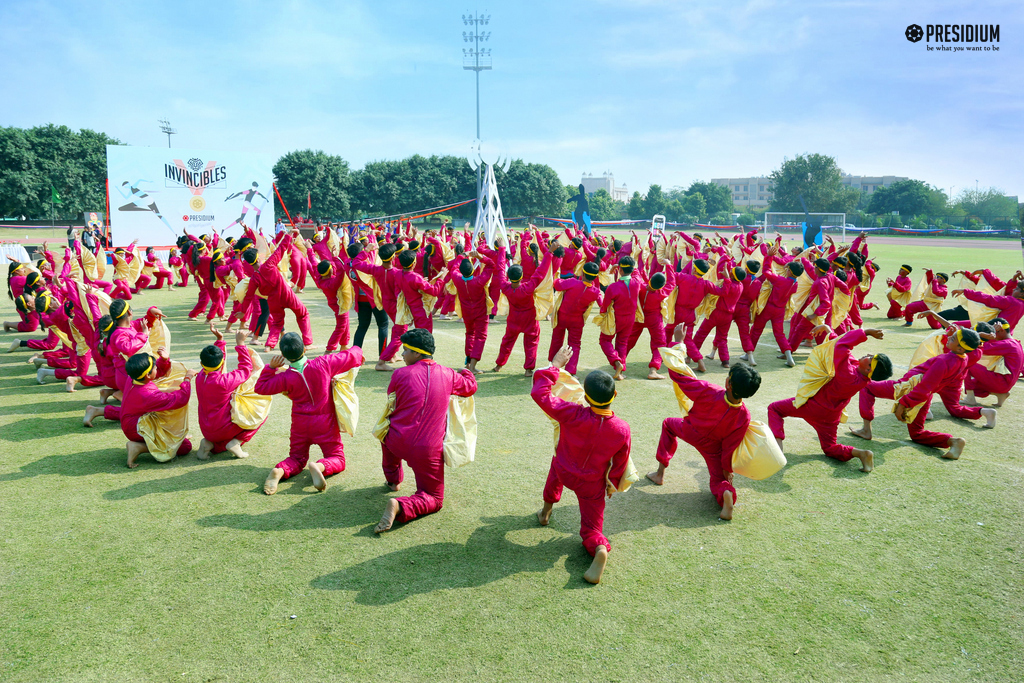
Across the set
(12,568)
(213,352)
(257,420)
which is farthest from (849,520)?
(12,568)

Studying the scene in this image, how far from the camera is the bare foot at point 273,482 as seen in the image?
4.95 metres

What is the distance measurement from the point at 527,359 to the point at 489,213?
32.0ft

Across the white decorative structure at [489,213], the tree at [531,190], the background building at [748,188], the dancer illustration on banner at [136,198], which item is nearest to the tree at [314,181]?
the tree at [531,190]

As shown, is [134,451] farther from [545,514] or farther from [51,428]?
[545,514]

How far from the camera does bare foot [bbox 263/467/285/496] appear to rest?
495cm

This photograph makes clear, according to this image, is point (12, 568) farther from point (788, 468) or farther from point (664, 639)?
point (788, 468)

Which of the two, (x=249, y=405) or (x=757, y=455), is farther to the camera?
(x=249, y=405)

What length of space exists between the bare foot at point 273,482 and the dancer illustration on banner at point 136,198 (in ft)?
82.9

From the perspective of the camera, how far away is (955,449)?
573 cm

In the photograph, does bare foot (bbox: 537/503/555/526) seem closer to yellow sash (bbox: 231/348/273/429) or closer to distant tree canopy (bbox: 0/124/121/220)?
yellow sash (bbox: 231/348/273/429)

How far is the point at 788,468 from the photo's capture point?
221 inches

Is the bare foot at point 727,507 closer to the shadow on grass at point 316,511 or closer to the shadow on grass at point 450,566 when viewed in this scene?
the shadow on grass at point 450,566

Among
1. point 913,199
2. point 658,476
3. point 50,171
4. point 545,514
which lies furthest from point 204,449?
point 913,199

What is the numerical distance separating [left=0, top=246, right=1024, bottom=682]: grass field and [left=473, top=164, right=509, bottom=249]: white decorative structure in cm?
1242
